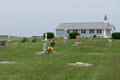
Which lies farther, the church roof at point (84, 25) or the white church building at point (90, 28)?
the church roof at point (84, 25)

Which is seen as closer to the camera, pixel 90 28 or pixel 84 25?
pixel 90 28

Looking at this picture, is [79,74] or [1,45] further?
[1,45]

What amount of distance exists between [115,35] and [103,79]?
34.8 metres

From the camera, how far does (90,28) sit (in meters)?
51.9

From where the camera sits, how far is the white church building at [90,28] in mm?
50872

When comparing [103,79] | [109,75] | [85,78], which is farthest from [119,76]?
[85,78]

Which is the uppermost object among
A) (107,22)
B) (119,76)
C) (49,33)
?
(107,22)

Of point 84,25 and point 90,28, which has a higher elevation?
point 84,25

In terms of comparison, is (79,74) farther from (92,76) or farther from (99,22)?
(99,22)

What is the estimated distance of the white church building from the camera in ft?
167

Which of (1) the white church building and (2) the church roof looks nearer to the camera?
(1) the white church building

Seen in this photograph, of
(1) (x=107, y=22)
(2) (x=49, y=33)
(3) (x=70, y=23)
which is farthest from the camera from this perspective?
(3) (x=70, y=23)

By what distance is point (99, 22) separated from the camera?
55812mm

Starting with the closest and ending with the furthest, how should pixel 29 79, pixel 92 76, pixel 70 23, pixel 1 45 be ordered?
pixel 29 79 < pixel 92 76 < pixel 1 45 < pixel 70 23
